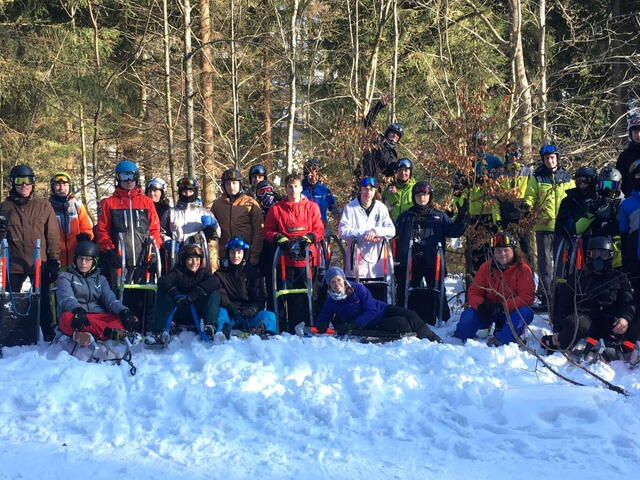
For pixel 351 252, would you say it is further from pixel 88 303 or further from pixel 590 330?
pixel 88 303

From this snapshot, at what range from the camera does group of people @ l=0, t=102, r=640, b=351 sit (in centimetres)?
735

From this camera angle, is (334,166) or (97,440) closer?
(97,440)

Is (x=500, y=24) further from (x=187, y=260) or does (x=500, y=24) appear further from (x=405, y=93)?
(x=187, y=260)

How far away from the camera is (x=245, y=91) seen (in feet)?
69.2

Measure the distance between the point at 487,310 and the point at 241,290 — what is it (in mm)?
2706

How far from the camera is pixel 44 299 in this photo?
7914 millimetres

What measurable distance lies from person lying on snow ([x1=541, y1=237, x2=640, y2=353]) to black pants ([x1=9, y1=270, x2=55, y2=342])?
201 inches

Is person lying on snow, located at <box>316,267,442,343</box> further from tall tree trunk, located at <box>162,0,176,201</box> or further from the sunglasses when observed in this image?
tall tree trunk, located at <box>162,0,176,201</box>

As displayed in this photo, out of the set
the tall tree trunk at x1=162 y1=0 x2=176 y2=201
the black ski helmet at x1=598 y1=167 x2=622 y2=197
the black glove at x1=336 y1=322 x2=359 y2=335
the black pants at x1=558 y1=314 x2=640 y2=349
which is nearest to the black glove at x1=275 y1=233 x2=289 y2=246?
the black glove at x1=336 y1=322 x2=359 y2=335

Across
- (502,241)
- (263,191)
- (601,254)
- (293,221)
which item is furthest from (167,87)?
(601,254)

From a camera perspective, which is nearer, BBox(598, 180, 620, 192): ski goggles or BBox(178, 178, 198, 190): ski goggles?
BBox(598, 180, 620, 192): ski goggles

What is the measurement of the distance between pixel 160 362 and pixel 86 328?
3.25 ft

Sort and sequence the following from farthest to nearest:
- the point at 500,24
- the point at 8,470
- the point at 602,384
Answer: the point at 500,24 < the point at 602,384 < the point at 8,470

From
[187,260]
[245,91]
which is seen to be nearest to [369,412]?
[187,260]
